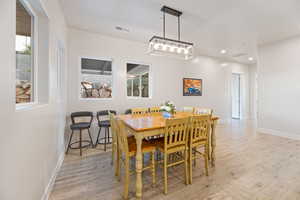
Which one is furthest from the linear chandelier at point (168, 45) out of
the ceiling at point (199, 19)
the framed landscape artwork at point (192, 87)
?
the framed landscape artwork at point (192, 87)

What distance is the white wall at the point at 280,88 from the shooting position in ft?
13.1

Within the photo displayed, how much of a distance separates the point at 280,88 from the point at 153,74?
154 inches

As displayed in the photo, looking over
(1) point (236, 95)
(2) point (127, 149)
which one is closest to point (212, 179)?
(2) point (127, 149)

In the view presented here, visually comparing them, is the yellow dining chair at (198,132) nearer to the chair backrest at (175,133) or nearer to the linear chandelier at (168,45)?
the chair backrest at (175,133)

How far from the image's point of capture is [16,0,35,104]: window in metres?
1.39

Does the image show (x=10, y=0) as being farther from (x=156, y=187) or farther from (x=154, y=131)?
(x=156, y=187)

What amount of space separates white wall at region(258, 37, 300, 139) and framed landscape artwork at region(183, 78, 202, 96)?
1.96 m

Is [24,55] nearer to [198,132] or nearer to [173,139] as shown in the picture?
[173,139]

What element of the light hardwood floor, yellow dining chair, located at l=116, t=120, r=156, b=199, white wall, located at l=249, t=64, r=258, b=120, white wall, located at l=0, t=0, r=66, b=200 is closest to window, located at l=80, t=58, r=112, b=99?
the light hardwood floor

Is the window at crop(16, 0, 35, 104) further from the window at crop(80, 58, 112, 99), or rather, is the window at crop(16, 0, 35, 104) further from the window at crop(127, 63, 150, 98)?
the window at crop(127, 63, 150, 98)

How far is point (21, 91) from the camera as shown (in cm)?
146

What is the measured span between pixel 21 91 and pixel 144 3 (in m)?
2.32

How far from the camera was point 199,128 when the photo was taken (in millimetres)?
2135

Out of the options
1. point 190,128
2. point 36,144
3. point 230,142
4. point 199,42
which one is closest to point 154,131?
point 190,128
